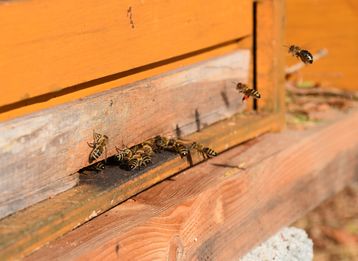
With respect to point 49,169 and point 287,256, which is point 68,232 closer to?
point 49,169

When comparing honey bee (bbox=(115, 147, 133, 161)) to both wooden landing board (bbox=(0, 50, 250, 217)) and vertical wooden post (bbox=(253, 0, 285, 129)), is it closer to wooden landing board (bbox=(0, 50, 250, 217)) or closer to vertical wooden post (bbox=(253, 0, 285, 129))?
wooden landing board (bbox=(0, 50, 250, 217))

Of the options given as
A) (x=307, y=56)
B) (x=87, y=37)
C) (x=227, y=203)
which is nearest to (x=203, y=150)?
(x=227, y=203)

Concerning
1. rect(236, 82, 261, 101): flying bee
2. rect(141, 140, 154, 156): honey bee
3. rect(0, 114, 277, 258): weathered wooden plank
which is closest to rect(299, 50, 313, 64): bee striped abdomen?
rect(236, 82, 261, 101): flying bee

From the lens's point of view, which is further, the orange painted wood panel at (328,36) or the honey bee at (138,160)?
the orange painted wood panel at (328,36)

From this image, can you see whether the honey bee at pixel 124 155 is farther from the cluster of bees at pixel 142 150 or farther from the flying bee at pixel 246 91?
the flying bee at pixel 246 91

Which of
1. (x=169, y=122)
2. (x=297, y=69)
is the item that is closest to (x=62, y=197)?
(x=169, y=122)

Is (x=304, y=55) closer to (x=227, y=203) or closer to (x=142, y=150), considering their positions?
(x=227, y=203)

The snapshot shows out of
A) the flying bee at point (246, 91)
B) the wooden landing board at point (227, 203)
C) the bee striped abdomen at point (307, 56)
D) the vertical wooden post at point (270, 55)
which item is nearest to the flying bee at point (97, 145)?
the wooden landing board at point (227, 203)
